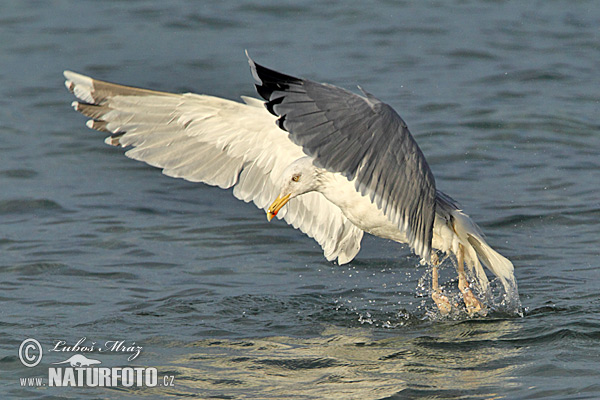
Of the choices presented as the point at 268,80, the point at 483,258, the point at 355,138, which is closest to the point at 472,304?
the point at 483,258

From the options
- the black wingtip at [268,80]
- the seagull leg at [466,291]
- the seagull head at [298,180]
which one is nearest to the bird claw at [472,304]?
the seagull leg at [466,291]

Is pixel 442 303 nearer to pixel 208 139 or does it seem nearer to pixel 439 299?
pixel 439 299

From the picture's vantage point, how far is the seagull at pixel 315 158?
184 inches

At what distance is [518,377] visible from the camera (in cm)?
472

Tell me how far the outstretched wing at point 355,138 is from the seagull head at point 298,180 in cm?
82

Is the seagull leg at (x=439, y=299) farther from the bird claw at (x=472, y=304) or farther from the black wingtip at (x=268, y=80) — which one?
the black wingtip at (x=268, y=80)

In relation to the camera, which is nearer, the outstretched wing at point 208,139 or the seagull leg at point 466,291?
the seagull leg at point 466,291

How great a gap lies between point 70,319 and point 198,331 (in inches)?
33.8

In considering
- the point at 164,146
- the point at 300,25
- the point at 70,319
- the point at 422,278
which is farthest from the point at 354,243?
the point at 300,25

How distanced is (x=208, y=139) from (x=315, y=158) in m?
2.14

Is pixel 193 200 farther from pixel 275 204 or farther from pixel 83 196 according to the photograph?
pixel 275 204

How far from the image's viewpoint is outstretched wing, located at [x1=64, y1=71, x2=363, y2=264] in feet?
21.0

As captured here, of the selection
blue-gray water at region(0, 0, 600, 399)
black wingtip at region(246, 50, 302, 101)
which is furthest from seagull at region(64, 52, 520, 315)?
blue-gray water at region(0, 0, 600, 399)

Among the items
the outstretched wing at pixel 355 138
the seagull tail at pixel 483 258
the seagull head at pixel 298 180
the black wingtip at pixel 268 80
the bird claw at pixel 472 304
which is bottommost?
the bird claw at pixel 472 304
